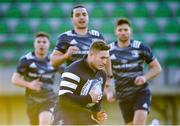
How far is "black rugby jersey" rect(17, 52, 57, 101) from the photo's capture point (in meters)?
12.6

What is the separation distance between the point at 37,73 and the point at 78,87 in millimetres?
4568

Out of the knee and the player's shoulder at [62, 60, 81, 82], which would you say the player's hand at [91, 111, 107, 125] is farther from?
the knee

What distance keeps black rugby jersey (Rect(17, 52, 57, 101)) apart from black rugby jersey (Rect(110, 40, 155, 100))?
140 centimetres

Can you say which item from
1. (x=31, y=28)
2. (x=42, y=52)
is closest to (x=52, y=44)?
(x=31, y=28)

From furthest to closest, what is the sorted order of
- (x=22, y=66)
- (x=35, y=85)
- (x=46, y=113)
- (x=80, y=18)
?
(x=22, y=66) < (x=46, y=113) < (x=35, y=85) < (x=80, y=18)

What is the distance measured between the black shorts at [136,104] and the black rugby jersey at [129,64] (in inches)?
3.3

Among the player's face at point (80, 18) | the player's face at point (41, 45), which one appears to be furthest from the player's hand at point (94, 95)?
the player's face at point (41, 45)

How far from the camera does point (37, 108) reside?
494 inches

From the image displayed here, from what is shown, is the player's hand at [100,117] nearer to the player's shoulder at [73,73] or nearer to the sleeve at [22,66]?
the player's shoulder at [73,73]

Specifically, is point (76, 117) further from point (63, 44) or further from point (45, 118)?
point (45, 118)

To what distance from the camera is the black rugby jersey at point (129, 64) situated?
454 inches

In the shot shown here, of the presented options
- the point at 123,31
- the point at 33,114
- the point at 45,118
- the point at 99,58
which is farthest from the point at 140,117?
the point at 99,58

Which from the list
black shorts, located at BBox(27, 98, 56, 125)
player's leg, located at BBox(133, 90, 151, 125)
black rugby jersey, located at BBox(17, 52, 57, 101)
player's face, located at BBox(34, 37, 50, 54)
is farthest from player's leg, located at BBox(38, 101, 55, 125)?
player's leg, located at BBox(133, 90, 151, 125)

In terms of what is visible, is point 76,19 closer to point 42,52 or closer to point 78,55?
point 78,55
